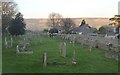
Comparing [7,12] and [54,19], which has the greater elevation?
[54,19]

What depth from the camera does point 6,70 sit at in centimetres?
1959

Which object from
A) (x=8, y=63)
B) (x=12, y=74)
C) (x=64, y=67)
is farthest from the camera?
(x=8, y=63)

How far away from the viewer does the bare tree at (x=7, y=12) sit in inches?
2747

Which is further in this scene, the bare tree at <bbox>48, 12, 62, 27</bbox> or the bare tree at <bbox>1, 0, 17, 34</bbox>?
the bare tree at <bbox>48, 12, 62, 27</bbox>

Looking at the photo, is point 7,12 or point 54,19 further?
point 54,19

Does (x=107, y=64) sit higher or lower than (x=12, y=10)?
lower

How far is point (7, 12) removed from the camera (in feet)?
242

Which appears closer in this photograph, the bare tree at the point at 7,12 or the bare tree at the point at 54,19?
the bare tree at the point at 7,12

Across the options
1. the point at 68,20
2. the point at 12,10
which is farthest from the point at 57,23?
the point at 12,10

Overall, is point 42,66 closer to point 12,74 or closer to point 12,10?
point 12,74

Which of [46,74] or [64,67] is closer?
[46,74]

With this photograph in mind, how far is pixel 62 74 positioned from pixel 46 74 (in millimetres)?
894

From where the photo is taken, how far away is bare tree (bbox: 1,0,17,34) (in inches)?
2747

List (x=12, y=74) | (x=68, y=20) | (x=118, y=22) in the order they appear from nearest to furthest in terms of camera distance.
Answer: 1. (x=12, y=74)
2. (x=118, y=22)
3. (x=68, y=20)
